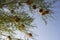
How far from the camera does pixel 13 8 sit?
77cm

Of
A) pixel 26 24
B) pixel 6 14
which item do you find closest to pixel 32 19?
pixel 26 24

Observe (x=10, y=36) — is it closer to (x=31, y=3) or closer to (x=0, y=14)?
(x=0, y=14)

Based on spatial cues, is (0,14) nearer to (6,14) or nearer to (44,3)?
(6,14)

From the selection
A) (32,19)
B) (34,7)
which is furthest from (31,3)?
(32,19)

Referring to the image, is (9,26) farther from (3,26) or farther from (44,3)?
(44,3)

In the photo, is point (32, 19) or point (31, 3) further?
point (32, 19)

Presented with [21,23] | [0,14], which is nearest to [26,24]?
[21,23]

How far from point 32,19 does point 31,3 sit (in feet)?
0.52

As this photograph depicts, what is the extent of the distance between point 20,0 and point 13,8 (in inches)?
4.8

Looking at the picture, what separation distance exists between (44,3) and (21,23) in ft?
0.59

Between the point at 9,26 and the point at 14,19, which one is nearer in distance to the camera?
the point at 14,19

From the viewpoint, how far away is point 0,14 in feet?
2.50

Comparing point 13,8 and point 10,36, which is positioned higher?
point 13,8

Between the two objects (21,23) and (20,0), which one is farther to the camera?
(21,23)
